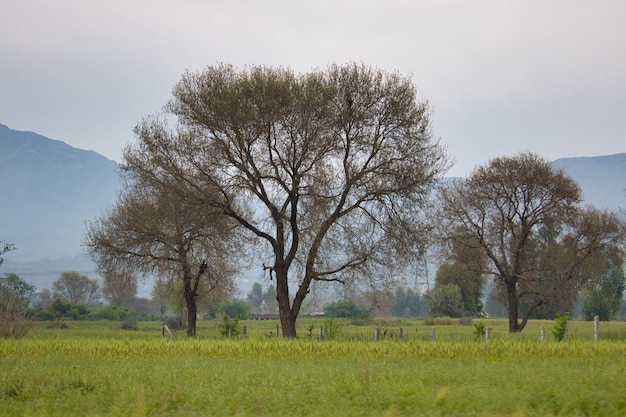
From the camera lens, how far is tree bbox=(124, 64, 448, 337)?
3347cm

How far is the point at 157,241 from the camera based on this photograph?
40.1 meters

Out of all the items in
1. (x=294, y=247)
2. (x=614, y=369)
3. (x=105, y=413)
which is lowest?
(x=105, y=413)

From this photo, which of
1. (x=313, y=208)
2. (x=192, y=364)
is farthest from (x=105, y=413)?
(x=313, y=208)

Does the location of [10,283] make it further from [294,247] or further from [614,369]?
[614,369]

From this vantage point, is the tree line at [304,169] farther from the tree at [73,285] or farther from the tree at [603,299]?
the tree at [73,285]

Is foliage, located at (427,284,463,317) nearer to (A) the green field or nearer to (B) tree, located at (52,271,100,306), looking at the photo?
(A) the green field

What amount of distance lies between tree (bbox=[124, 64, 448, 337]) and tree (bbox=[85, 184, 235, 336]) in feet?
10.4

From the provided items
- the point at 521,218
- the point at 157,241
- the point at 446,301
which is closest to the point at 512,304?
the point at 521,218

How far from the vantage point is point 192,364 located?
20.2 m

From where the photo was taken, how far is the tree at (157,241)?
37.9 m

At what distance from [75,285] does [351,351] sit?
423 feet

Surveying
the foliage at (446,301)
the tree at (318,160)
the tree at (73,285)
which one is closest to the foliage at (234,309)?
the foliage at (446,301)

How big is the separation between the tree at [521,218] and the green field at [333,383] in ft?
76.9

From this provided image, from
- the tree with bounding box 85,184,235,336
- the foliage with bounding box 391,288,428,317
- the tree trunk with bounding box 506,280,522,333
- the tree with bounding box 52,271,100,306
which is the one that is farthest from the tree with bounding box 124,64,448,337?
the foliage with bounding box 391,288,428,317
